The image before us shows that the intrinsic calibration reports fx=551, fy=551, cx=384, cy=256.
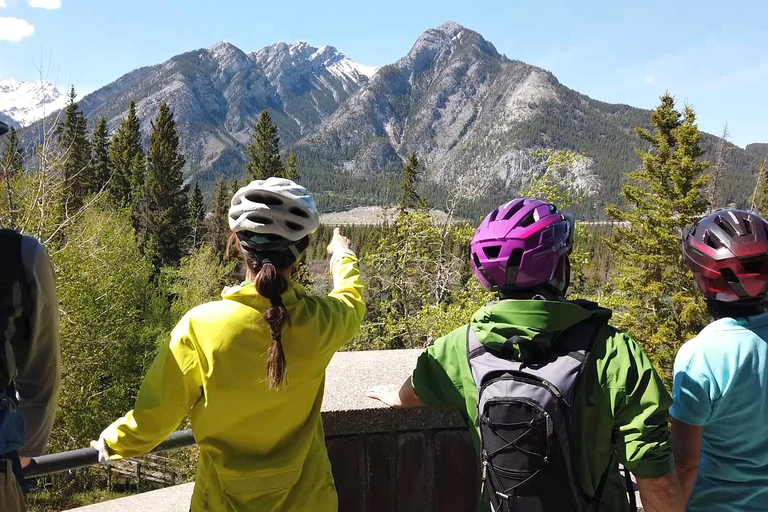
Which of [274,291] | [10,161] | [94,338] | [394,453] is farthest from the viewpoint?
[94,338]

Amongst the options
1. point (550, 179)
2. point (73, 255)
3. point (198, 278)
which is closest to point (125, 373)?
point (73, 255)

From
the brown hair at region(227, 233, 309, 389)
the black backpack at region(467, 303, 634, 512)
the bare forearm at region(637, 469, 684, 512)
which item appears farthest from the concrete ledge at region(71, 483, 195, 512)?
the bare forearm at region(637, 469, 684, 512)

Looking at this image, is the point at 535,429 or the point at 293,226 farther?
the point at 293,226

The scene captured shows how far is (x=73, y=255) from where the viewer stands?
67.6 feet

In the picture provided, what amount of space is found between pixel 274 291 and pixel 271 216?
10.7 inches

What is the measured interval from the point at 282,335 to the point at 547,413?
0.89 meters

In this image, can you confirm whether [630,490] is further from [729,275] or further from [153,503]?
[153,503]

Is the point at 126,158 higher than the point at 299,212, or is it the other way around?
the point at 126,158

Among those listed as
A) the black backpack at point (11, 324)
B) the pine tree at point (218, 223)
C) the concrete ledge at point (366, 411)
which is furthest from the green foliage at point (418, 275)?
the pine tree at point (218, 223)

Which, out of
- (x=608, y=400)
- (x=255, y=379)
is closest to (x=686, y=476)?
(x=608, y=400)

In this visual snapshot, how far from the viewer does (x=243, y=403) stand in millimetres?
1865

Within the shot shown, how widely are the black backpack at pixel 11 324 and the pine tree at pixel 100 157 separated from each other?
54.4 m

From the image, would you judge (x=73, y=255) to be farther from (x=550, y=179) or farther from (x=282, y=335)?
(x=282, y=335)

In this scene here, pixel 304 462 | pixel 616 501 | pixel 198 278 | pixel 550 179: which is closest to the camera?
pixel 616 501
